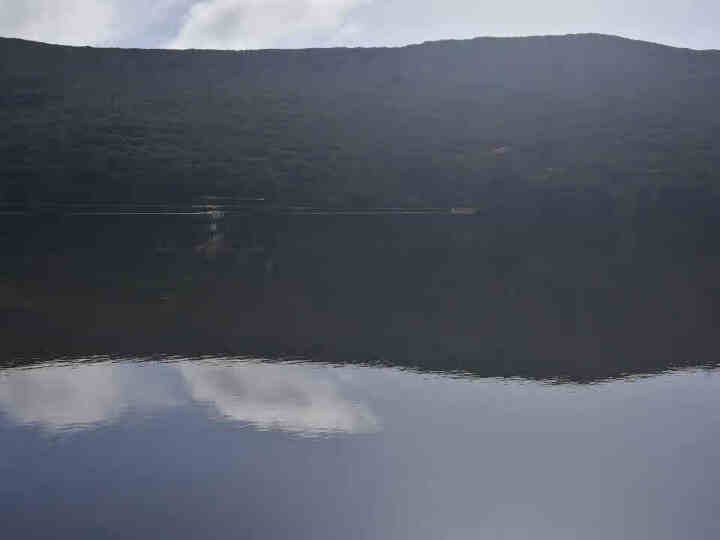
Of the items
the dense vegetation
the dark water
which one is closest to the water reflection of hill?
the dark water

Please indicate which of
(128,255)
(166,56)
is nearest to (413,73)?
(166,56)

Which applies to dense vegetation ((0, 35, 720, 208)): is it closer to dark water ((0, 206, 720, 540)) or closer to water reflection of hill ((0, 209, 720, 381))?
water reflection of hill ((0, 209, 720, 381))

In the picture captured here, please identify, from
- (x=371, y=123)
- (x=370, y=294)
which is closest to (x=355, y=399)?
(x=370, y=294)

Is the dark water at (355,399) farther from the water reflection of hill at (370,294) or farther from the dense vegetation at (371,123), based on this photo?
the dense vegetation at (371,123)

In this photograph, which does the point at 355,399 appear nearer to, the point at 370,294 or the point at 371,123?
the point at 370,294

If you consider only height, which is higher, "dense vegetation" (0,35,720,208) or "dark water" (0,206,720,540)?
"dense vegetation" (0,35,720,208)

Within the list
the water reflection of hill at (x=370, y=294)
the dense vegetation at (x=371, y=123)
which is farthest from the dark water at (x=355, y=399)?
the dense vegetation at (x=371, y=123)

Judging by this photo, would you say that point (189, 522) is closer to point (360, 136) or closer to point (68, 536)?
point (68, 536)
